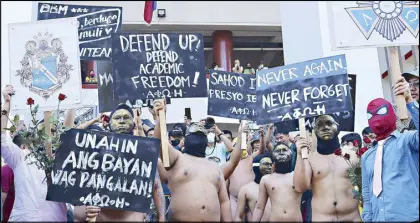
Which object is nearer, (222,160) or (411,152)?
(411,152)

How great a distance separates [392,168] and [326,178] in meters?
1.41

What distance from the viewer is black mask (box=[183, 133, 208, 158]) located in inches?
238

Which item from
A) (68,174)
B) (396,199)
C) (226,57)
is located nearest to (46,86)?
(68,174)

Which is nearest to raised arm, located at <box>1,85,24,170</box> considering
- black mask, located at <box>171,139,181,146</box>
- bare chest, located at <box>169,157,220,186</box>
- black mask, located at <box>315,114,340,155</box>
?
bare chest, located at <box>169,157,220,186</box>

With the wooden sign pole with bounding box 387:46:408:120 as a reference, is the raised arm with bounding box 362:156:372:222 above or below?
below

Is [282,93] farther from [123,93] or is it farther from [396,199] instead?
[396,199]

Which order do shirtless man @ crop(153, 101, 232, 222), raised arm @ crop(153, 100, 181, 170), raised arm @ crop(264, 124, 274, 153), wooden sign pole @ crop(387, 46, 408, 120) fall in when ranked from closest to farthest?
wooden sign pole @ crop(387, 46, 408, 120) → shirtless man @ crop(153, 101, 232, 222) → raised arm @ crop(153, 100, 181, 170) → raised arm @ crop(264, 124, 274, 153)

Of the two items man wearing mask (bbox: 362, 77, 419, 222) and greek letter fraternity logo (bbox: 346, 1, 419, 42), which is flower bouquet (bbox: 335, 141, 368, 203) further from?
greek letter fraternity logo (bbox: 346, 1, 419, 42)

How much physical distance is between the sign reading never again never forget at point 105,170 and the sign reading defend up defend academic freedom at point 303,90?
5.88 ft

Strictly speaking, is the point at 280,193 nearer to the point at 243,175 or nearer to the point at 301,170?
the point at 301,170

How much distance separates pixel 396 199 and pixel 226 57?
1346cm

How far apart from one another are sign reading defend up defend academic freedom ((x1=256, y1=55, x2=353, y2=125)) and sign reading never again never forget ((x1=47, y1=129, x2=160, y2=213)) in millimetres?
1793

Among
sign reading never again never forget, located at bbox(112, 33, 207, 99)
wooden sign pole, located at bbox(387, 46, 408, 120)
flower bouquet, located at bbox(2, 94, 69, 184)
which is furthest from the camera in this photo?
sign reading never again never forget, located at bbox(112, 33, 207, 99)

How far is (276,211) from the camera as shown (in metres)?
6.40
